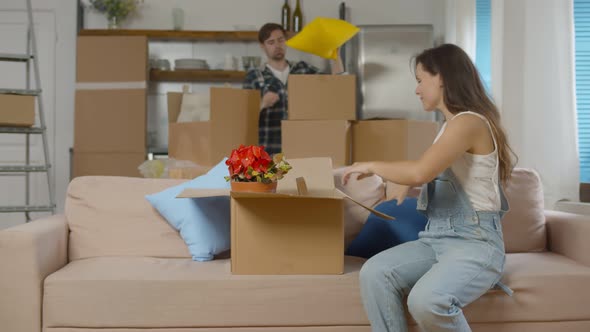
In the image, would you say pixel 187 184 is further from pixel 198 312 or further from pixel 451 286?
pixel 451 286

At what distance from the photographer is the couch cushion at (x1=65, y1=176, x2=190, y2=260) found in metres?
2.46

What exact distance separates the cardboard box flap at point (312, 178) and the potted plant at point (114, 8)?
3.33 m

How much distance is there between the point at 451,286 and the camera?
1793mm

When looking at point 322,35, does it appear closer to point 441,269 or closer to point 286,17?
point 286,17

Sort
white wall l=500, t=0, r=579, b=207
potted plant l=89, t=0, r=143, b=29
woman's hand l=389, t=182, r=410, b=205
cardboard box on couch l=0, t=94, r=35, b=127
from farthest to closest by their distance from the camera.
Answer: potted plant l=89, t=0, r=143, b=29, cardboard box on couch l=0, t=94, r=35, b=127, white wall l=500, t=0, r=579, b=207, woman's hand l=389, t=182, r=410, b=205

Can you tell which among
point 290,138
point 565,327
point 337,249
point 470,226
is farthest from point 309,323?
point 290,138

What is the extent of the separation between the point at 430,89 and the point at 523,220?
808 millimetres

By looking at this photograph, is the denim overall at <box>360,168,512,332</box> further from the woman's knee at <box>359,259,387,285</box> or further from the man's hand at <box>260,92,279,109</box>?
the man's hand at <box>260,92,279,109</box>

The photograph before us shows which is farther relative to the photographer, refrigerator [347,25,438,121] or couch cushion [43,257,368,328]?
refrigerator [347,25,438,121]

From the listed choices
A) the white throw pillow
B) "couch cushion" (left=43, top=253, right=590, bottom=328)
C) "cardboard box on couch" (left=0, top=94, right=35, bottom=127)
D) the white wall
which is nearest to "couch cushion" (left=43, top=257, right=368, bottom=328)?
"couch cushion" (left=43, top=253, right=590, bottom=328)

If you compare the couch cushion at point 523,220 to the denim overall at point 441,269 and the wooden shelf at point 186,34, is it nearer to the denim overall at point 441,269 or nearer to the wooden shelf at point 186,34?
the denim overall at point 441,269

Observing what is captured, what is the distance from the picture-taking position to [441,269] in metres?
1.83

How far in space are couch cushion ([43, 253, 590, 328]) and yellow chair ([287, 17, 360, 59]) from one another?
6.52 ft

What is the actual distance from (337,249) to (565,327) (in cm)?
73
